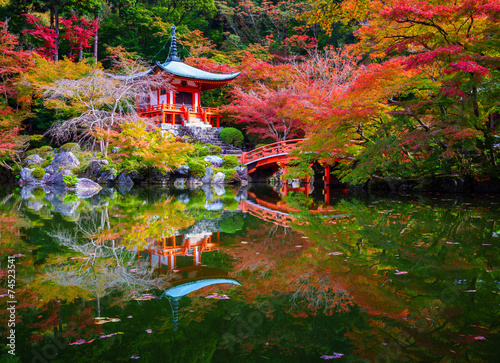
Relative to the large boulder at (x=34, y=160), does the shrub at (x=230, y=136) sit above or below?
above

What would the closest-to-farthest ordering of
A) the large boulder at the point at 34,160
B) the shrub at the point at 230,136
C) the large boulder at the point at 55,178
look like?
the large boulder at the point at 55,178, the large boulder at the point at 34,160, the shrub at the point at 230,136

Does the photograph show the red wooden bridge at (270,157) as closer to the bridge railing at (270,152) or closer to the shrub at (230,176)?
the bridge railing at (270,152)

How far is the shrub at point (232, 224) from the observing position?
5559 millimetres

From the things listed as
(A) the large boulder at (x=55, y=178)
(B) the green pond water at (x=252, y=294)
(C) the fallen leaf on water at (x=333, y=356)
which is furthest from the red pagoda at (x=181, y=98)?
(C) the fallen leaf on water at (x=333, y=356)

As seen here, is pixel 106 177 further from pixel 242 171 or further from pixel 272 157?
pixel 272 157

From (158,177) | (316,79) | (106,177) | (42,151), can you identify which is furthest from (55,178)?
(316,79)

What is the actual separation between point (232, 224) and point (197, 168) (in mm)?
11022

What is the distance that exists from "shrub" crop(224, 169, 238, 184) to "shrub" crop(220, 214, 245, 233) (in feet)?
33.4

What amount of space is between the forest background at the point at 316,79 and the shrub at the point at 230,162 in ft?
8.79

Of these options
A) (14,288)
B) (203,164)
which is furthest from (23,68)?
(14,288)

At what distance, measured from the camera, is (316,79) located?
67.5ft

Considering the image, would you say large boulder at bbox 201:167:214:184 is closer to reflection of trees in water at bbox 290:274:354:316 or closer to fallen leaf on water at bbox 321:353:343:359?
reflection of trees in water at bbox 290:274:354:316

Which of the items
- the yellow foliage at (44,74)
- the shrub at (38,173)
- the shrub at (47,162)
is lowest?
the shrub at (38,173)

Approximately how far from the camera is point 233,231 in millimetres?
5383
